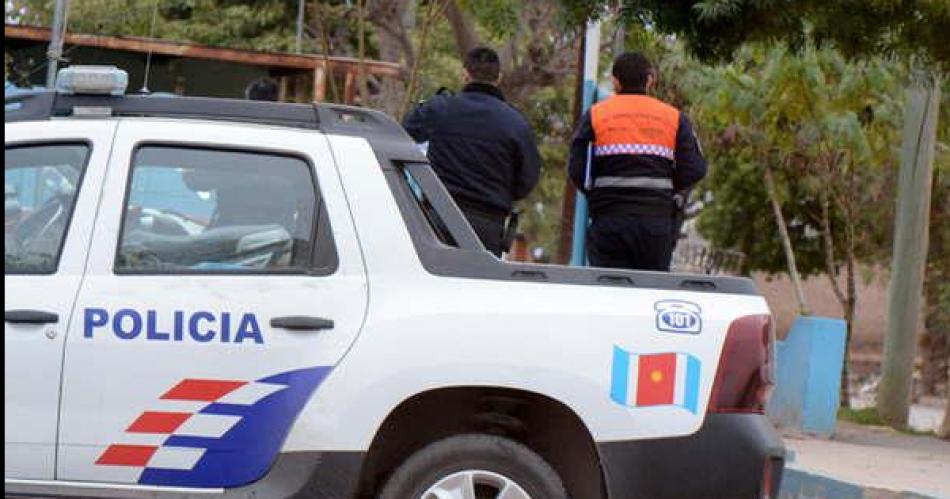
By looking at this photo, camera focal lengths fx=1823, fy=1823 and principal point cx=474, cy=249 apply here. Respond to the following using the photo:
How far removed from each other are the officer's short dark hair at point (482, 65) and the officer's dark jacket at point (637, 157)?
1.69 ft

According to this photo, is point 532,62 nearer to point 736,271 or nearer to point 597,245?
point 736,271

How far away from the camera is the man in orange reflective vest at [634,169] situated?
28.0 feet

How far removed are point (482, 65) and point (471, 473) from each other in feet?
10.8

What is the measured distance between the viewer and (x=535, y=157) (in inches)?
338

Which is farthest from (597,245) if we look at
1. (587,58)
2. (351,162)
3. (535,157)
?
(587,58)

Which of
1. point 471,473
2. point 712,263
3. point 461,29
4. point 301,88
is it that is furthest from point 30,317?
point 712,263

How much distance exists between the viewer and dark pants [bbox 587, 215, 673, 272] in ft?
28.0

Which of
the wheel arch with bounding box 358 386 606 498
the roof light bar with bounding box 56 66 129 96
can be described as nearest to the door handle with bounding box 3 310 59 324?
the roof light bar with bounding box 56 66 129 96

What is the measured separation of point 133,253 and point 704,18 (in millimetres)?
4944

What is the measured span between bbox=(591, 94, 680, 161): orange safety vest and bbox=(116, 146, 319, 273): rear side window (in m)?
2.97

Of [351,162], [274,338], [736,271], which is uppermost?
[351,162]

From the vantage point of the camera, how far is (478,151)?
27.5 ft

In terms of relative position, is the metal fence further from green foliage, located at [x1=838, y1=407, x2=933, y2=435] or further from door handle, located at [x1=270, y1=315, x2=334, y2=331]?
door handle, located at [x1=270, y1=315, x2=334, y2=331]

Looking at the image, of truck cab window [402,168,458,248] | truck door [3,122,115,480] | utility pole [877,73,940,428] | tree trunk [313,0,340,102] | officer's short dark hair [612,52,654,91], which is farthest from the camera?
utility pole [877,73,940,428]
